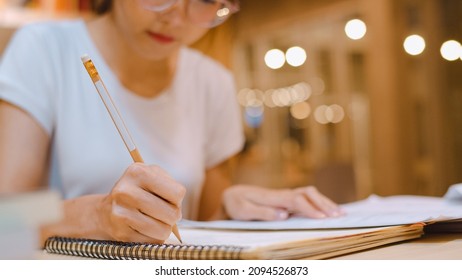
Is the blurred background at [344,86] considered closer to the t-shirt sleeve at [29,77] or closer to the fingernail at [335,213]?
the t-shirt sleeve at [29,77]

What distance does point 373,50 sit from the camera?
2949 mm

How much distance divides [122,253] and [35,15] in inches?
69.3

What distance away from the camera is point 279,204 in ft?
2.16

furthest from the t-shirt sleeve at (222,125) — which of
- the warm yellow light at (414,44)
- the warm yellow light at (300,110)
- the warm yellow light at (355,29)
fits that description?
the warm yellow light at (300,110)

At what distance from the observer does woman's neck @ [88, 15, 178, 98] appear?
2.47 ft

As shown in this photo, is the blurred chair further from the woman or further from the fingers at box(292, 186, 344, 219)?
the fingers at box(292, 186, 344, 219)

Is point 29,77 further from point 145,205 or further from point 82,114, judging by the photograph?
point 145,205

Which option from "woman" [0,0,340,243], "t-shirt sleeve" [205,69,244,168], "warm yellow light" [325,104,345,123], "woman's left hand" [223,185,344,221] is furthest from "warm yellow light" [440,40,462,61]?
"woman's left hand" [223,185,344,221]

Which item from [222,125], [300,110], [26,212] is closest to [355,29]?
[300,110]

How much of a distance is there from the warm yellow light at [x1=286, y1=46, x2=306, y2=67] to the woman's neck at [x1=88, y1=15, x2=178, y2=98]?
3404 millimetres

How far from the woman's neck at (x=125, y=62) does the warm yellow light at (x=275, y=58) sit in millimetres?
3449
